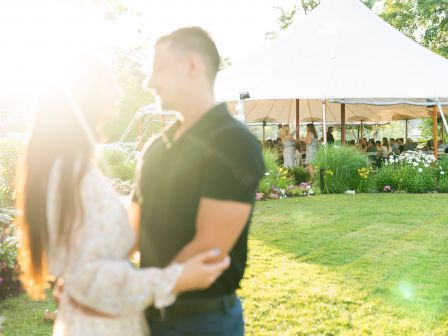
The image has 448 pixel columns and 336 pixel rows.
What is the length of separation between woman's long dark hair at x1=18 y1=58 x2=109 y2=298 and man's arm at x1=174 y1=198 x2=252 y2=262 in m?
0.37

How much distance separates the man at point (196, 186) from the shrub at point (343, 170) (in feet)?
41.7

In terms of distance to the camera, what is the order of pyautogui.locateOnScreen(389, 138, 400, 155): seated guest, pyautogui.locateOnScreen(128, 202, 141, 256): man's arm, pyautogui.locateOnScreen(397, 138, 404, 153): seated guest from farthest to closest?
pyautogui.locateOnScreen(397, 138, 404, 153): seated guest < pyautogui.locateOnScreen(389, 138, 400, 155): seated guest < pyautogui.locateOnScreen(128, 202, 141, 256): man's arm

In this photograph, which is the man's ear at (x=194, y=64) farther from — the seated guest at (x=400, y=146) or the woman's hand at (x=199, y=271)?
the seated guest at (x=400, y=146)

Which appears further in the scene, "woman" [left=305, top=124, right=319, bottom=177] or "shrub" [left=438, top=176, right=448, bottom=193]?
"woman" [left=305, top=124, right=319, bottom=177]

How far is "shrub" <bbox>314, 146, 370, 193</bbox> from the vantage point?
1462 centimetres

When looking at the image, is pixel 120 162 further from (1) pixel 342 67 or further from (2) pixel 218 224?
(2) pixel 218 224

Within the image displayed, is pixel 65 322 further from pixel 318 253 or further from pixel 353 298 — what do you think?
pixel 318 253

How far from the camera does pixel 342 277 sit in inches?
258

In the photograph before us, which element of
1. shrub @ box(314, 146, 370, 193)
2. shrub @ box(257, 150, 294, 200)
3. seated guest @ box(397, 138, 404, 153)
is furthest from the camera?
seated guest @ box(397, 138, 404, 153)

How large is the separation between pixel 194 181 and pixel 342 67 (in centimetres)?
1666

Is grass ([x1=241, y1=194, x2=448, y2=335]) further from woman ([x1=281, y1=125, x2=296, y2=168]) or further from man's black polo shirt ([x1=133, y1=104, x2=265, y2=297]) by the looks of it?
woman ([x1=281, y1=125, x2=296, y2=168])

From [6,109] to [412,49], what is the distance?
1977 inches

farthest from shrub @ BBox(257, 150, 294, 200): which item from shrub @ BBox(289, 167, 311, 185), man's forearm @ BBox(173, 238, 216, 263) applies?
man's forearm @ BBox(173, 238, 216, 263)

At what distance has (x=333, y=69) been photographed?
1780cm
